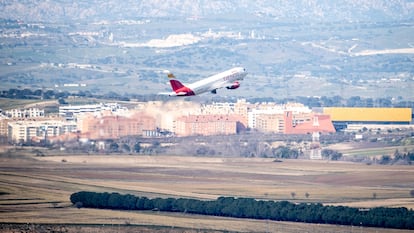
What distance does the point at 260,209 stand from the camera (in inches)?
2965

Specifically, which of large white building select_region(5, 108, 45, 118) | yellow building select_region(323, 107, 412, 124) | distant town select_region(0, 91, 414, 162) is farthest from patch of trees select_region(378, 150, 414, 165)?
large white building select_region(5, 108, 45, 118)

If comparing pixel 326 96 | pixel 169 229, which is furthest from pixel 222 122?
pixel 326 96

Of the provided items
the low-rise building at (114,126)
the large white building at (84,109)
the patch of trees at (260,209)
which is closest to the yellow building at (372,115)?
the large white building at (84,109)

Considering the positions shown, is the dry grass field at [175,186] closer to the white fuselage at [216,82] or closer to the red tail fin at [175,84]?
the white fuselage at [216,82]

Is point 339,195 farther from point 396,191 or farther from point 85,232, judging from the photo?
point 85,232

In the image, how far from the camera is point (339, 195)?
8138cm

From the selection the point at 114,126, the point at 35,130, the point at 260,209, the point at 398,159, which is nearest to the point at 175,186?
the point at 114,126

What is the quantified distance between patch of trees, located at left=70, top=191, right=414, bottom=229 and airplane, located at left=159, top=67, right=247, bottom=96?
5625 millimetres

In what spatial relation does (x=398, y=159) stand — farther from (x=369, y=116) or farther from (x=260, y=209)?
(x=369, y=116)

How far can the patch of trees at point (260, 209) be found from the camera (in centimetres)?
7275

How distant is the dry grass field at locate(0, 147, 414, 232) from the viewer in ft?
242

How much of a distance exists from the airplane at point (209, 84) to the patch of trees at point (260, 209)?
18.5ft

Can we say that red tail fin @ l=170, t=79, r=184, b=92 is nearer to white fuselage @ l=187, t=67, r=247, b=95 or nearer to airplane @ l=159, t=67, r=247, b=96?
airplane @ l=159, t=67, r=247, b=96

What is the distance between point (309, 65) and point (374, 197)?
103059mm
